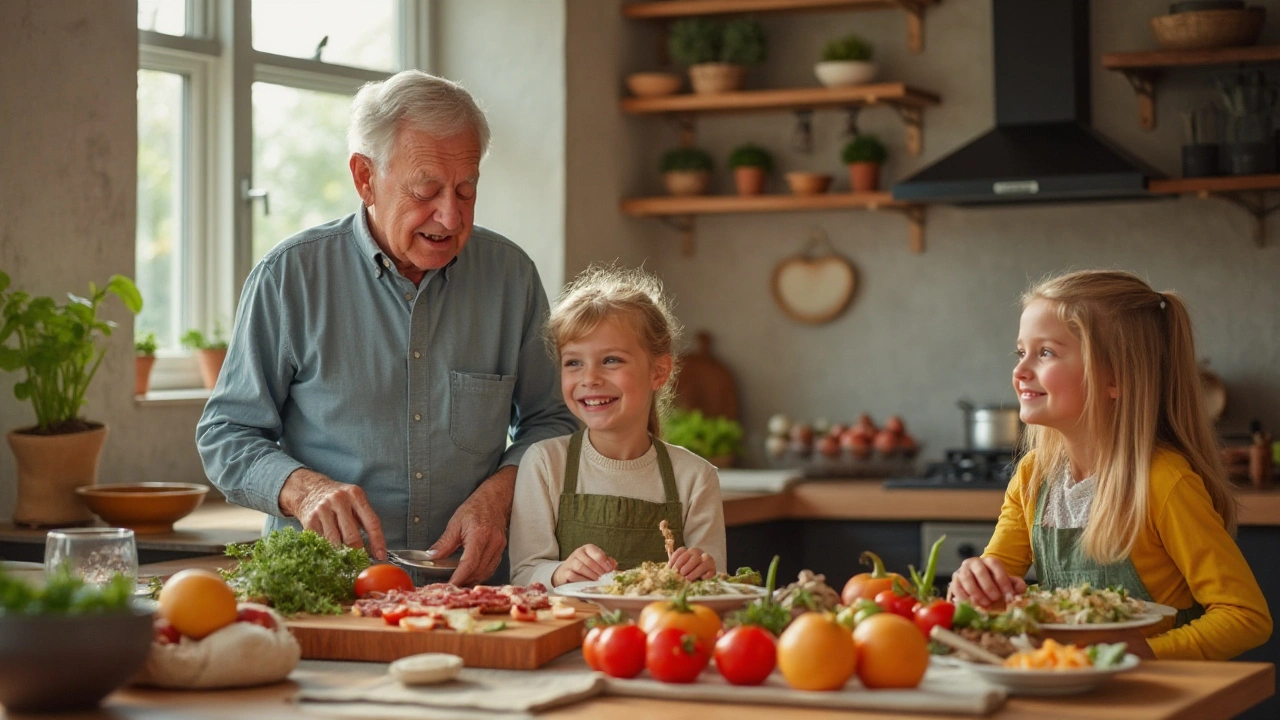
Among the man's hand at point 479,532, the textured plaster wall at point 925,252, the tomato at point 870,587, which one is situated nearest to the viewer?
the tomato at point 870,587

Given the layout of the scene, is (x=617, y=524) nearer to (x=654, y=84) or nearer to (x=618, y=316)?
(x=618, y=316)

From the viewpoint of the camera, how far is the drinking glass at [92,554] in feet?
5.62

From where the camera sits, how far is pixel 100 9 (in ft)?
11.5

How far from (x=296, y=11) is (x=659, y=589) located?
3053mm

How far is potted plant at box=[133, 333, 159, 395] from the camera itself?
3.82 metres

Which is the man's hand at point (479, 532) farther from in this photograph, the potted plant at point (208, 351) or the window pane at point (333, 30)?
the window pane at point (333, 30)

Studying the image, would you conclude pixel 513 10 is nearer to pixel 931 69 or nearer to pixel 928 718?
pixel 931 69

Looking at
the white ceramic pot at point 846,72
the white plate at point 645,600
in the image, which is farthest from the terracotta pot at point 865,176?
the white plate at point 645,600

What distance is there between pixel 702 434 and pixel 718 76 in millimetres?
1138

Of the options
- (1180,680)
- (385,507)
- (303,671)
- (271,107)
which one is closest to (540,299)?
(385,507)

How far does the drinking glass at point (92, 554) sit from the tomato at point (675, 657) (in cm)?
61

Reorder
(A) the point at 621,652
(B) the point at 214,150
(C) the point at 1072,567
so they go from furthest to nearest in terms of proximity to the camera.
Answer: (B) the point at 214,150 → (C) the point at 1072,567 → (A) the point at 621,652

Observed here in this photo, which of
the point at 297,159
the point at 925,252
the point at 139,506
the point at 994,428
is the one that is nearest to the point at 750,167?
the point at 925,252

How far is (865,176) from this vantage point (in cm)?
484
